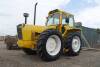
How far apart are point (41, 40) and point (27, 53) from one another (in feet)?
8.22

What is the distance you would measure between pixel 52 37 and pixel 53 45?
1.26ft

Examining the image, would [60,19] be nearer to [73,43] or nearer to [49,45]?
[73,43]

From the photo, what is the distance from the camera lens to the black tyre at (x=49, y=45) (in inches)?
372

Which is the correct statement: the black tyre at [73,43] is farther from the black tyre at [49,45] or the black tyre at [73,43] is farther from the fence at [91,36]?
the fence at [91,36]

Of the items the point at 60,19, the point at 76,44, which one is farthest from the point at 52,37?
the point at 76,44

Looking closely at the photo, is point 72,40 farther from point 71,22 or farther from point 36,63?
point 36,63

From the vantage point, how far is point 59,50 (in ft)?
34.2

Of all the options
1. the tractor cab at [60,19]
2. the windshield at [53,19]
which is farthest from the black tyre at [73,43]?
the windshield at [53,19]

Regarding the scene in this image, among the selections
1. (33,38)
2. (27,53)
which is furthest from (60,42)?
(27,53)

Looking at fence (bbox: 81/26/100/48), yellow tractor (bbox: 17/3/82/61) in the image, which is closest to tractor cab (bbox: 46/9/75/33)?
yellow tractor (bbox: 17/3/82/61)

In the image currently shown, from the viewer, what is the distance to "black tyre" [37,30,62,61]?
9461 millimetres

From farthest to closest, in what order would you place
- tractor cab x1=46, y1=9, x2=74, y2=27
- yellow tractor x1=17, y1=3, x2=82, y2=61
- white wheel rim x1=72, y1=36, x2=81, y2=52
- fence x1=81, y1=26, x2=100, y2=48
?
fence x1=81, y1=26, x2=100, y2=48
white wheel rim x1=72, y1=36, x2=81, y2=52
tractor cab x1=46, y1=9, x2=74, y2=27
yellow tractor x1=17, y1=3, x2=82, y2=61

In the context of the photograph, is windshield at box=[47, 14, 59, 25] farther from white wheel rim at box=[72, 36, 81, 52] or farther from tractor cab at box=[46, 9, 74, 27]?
white wheel rim at box=[72, 36, 81, 52]

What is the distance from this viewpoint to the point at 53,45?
10367 mm
